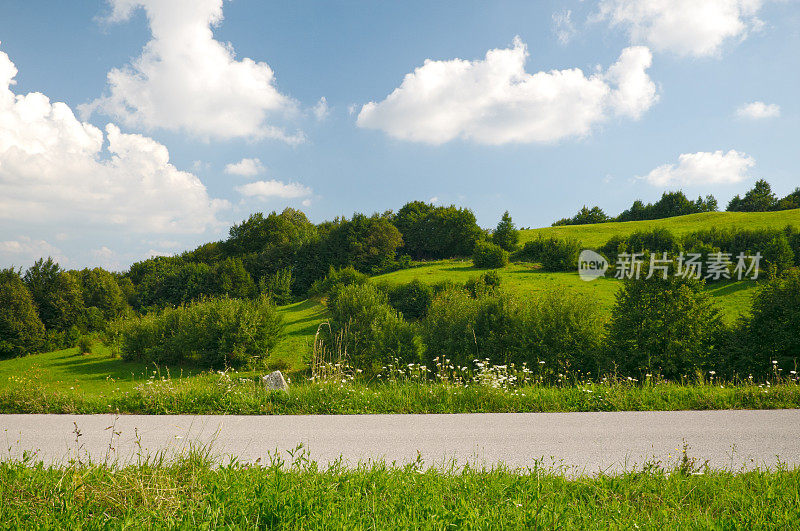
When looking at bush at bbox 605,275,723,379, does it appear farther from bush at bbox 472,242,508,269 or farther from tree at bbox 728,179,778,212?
tree at bbox 728,179,778,212

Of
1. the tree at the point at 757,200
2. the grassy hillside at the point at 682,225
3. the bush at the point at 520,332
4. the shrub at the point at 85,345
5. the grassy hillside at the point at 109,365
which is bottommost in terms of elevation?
the grassy hillside at the point at 109,365

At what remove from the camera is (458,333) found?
20.2m

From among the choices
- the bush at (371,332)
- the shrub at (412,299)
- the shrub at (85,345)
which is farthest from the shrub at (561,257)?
the shrub at (85,345)

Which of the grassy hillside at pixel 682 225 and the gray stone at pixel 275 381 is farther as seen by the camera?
the grassy hillside at pixel 682 225

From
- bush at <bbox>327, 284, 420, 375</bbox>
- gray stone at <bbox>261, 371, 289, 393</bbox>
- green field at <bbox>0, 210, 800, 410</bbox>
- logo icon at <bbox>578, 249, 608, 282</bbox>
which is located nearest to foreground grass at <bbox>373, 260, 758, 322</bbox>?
green field at <bbox>0, 210, 800, 410</bbox>

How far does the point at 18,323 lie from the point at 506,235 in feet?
181

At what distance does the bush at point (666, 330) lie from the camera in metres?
15.1

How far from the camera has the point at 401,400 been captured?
693 centimetres

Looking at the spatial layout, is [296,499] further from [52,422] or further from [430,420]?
[52,422]

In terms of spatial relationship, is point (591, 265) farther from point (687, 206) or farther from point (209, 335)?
point (687, 206)

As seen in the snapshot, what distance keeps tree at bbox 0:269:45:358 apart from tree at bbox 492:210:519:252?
53.3m

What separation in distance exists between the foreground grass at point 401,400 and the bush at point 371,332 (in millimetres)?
13030

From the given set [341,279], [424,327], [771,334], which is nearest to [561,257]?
[341,279]

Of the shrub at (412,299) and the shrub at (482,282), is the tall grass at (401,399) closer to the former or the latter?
the shrub at (482,282)
